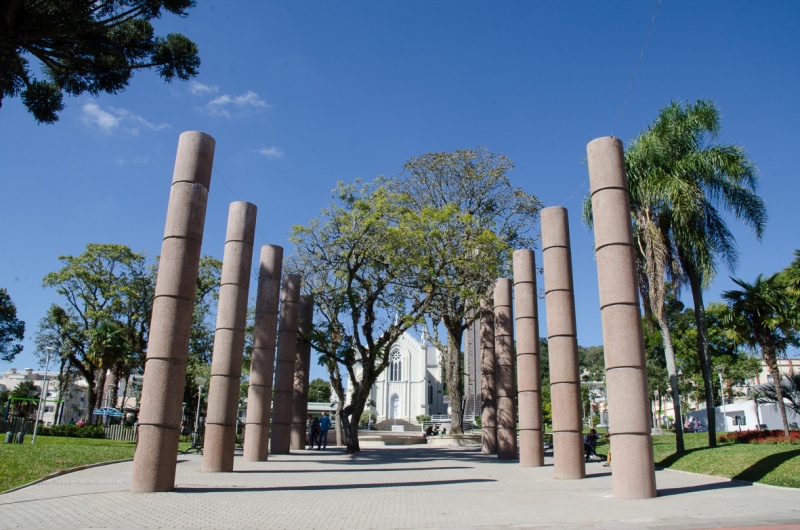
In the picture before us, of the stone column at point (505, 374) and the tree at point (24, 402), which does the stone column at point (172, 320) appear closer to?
the stone column at point (505, 374)

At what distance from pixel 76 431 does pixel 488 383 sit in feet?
81.0

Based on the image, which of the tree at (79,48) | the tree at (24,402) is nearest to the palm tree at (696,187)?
the tree at (79,48)

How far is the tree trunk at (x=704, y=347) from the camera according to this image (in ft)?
64.2

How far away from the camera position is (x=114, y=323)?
39062 mm

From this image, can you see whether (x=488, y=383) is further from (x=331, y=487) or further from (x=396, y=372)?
(x=396, y=372)

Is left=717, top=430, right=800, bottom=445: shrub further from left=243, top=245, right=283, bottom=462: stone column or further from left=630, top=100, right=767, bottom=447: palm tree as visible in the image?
left=243, top=245, right=283, bottom=462: stone column

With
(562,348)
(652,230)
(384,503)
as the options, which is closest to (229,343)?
(384,503)

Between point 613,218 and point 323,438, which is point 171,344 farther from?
point 323,438

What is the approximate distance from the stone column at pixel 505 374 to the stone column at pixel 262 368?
8.43 meters

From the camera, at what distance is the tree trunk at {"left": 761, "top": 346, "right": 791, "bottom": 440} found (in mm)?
19625

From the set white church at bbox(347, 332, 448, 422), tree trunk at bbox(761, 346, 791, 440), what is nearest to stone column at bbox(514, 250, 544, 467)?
tree trunk at bbox(761, 346, 791, 440)

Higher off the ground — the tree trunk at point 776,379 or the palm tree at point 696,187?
the palm tree at point 696,187

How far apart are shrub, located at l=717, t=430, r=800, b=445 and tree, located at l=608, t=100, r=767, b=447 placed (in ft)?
7.38

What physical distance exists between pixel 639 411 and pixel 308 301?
17.3 metres
